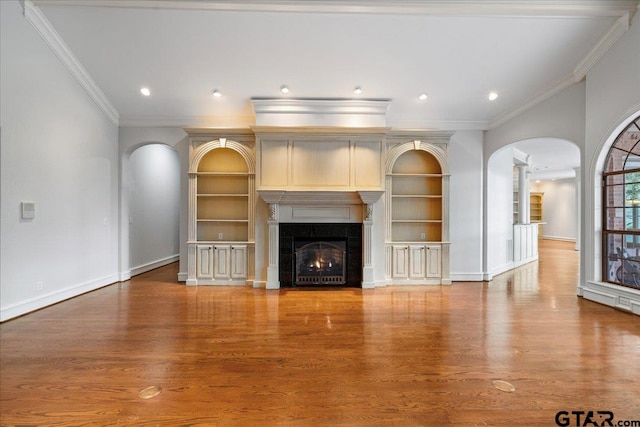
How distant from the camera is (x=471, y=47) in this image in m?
4.00

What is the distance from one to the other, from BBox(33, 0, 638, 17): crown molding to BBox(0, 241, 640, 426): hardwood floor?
11.6 ft

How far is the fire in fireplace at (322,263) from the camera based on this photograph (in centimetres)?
507

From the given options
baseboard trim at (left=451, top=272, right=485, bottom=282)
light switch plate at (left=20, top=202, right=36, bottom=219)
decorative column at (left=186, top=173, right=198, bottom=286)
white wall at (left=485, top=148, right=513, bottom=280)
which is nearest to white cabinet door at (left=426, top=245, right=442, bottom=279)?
baseboard trim at (left=451, top=272, right=485, bottom=282)

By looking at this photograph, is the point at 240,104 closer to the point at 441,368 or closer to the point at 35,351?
the point at 35,351

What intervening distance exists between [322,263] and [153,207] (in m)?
4.12

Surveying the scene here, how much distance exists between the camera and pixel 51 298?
13.2ft

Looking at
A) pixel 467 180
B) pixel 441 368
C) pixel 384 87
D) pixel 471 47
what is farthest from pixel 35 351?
pixel 467 180

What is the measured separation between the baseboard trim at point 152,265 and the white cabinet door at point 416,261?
17.0ft

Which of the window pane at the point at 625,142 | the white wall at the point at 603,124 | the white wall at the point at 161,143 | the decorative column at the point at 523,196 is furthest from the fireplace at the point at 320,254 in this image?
the decorative column at the point at 523,196

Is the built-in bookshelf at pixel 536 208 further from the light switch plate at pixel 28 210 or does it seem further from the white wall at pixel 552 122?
the light switch plate at pixel 28 210

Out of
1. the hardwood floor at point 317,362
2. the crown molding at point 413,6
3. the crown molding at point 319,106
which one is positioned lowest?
the hardwood floor at point 317,362

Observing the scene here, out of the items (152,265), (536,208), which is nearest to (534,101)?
(152,265)

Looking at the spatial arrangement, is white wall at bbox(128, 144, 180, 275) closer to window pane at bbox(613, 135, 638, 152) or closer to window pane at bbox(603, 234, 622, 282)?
window pane at bbox(613, 135, 638, 152)

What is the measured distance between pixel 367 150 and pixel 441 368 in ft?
11.3
